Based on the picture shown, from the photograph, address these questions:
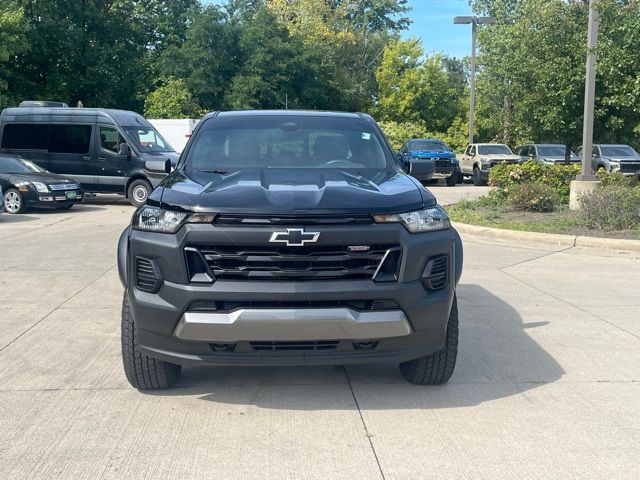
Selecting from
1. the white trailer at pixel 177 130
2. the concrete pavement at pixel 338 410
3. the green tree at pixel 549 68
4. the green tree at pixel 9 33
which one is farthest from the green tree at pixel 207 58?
the concrete pavement at pixel 338 410

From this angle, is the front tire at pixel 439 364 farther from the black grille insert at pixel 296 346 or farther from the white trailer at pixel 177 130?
the white trailer at pixel 177 130

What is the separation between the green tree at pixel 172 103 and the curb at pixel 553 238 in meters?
24.6

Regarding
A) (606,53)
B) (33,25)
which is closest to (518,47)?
(606,53)

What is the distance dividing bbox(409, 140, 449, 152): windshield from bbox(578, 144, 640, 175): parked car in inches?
219

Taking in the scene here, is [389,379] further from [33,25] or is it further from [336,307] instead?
[33,25]

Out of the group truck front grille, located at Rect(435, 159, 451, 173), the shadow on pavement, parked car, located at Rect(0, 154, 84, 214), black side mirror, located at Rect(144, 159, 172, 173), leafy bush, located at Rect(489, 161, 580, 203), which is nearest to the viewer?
the shadow on pavement

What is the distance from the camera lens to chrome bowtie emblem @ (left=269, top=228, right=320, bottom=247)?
4148mm

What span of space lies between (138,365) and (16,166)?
15.2 meters

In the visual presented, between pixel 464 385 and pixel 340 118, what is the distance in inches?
97.0

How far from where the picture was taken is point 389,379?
5.17 m

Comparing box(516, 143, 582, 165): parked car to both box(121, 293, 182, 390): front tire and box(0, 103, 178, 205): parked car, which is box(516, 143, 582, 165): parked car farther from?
box(121, 293, 182, 390): front tire

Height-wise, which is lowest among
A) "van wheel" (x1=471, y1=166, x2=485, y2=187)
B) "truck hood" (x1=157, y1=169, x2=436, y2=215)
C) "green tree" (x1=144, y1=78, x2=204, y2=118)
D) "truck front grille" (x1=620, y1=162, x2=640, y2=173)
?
"van wheel" (x1=471, y1=166, x2=485, y2=187)

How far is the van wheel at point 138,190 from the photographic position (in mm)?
19125

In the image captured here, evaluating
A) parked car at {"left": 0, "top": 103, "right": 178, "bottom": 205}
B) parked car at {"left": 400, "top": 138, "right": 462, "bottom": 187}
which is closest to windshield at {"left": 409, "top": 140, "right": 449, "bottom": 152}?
parked car at {"left": 400, "top": 138, "right": 462, "bottom": 187}
